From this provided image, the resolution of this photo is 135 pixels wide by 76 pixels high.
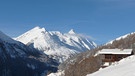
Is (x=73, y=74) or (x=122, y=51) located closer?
(x=122, y=51)

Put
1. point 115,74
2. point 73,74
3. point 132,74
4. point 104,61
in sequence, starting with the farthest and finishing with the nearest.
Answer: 1. point 73,74
2. point 104,61
3. point 115,74
4. point 132,74

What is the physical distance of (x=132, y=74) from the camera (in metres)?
22.6

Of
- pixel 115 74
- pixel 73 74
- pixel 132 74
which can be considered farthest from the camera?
pixel 73 74

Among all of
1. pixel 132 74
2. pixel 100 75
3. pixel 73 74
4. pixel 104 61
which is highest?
pixel 73 74

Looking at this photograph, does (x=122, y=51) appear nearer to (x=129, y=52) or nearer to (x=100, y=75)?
(x=129, y=52)

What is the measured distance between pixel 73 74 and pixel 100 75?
415 ft

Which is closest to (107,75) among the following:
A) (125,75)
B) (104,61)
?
(125,75)

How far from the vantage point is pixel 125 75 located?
22828mm

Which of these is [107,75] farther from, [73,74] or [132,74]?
[73,74]

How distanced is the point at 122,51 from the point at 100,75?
62633mm

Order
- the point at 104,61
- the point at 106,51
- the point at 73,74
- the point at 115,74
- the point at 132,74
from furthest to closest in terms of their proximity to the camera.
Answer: the point at 73,74, the point at 106,51, the point at 104,61, the point at 115,74, the point at 132,74

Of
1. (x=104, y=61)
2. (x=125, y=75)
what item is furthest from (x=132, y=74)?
(x=104, y=61)

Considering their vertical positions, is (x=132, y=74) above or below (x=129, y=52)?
below

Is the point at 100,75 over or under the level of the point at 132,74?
over
